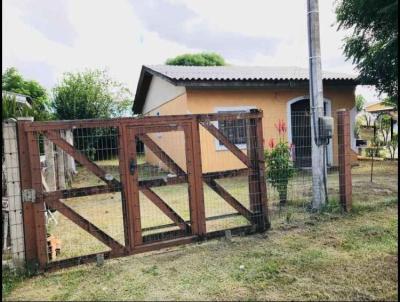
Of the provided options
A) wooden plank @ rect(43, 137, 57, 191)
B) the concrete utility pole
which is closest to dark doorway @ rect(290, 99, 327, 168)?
the concrete utility pole

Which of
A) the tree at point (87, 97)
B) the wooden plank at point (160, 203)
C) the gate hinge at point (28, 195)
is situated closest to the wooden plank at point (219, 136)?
the wooden plank at point (160, 203)

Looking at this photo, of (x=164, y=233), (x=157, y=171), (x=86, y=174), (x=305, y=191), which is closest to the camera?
(x=164, y=233)

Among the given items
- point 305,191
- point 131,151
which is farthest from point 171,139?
point 131,151

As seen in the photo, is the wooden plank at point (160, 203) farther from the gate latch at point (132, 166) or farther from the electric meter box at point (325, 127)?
the electric meter box at point (325, 127)

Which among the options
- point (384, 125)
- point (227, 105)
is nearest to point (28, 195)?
point (227, 105)

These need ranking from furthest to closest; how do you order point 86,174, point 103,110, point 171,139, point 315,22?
point 103,110 < point 86,174 < point 171,139 < point 315,22

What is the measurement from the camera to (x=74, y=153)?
398 cm

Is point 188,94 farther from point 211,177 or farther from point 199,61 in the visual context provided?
point 199,61

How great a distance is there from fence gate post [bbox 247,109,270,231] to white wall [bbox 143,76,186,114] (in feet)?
19.1

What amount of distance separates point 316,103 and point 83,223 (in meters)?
4.16

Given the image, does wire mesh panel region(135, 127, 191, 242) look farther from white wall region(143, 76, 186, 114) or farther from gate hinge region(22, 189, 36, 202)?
white wall region(143, 76, 186, 114)

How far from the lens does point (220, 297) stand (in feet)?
10.4

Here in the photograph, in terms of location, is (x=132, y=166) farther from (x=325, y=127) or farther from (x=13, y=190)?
(x=325, y=127)

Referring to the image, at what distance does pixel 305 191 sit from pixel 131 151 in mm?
4739
